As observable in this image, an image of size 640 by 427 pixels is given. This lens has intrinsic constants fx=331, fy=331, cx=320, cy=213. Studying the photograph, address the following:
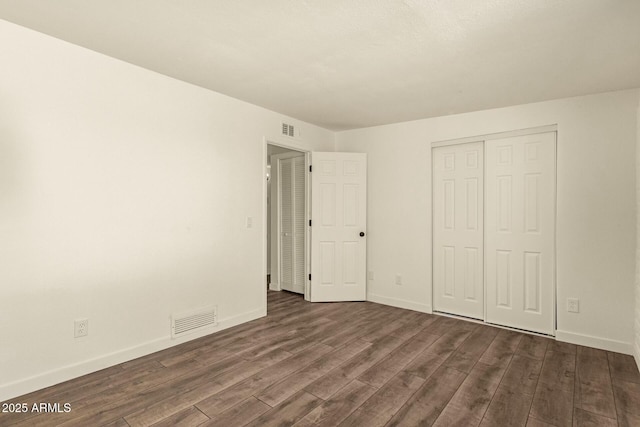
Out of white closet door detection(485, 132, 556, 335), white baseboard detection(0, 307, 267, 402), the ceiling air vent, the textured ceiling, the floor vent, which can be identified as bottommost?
white baseboard detection(0, 307, 267, 402)

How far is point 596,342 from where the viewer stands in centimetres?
A: 311

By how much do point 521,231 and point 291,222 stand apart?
9.90ft

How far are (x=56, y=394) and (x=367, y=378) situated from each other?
2122 millimetres

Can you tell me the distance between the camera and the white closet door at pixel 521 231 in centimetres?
343

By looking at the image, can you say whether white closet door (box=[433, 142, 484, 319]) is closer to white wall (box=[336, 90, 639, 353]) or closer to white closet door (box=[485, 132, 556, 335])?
white closet door (box=[485, 132, 556, 335])

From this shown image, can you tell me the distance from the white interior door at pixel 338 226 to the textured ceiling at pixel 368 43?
1350 millimetres

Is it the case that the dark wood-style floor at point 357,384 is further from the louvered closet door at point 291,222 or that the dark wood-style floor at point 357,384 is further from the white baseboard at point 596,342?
the louvered closet door at point 291,222

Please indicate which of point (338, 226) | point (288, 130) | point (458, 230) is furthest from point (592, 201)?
point (288, 130)

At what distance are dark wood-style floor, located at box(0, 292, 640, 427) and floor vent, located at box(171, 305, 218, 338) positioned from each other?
13 cm

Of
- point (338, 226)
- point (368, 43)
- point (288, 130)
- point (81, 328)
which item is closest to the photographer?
point (368, 43)

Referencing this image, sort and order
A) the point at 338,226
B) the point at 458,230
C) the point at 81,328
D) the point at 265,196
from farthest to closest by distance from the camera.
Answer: the point at 338,226 < the point at 458,230 < the point at 265,196 < the point at 81,328

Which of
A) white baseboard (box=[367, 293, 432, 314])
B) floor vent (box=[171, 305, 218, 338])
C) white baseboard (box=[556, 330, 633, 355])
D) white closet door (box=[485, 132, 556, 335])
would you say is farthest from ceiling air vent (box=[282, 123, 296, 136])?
white baseboard (box=[556, 330, 633, 355])

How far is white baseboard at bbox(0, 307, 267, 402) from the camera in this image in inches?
84.9

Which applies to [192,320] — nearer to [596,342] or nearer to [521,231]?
[521,231]
